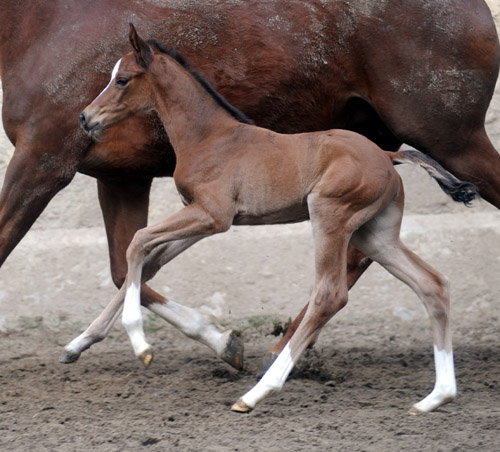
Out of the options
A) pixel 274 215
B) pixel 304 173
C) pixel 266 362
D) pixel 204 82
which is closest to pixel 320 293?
pixel 274 215

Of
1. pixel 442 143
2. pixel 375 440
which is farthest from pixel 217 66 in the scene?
pixel 375 440

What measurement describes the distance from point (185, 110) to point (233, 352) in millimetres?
1336

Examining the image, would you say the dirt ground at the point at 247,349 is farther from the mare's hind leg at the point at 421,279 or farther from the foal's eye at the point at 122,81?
the foal's eye at the point at 122,81

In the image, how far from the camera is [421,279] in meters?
4.27

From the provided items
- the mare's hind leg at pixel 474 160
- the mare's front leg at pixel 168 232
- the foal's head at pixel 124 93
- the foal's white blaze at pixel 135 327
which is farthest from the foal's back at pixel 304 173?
the mare's hind leg at pixel 474 160

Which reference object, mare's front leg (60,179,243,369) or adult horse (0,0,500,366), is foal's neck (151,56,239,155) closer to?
adult horse (0,0,500,366)

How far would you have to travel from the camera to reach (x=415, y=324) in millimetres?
5941

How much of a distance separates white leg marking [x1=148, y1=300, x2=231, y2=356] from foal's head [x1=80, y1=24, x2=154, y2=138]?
1.14 metres

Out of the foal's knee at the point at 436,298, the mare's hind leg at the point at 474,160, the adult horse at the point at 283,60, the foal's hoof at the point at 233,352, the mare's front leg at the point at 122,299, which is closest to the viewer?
the foal's knee at the point at 436,298

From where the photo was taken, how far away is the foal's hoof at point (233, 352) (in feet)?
16.3

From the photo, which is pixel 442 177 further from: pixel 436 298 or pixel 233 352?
pixel 233 352

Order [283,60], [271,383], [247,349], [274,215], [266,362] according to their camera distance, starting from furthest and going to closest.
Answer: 1. [247,349]
2. [266,362]
3. [283,60]
4. [274,215]
5. [271,383]

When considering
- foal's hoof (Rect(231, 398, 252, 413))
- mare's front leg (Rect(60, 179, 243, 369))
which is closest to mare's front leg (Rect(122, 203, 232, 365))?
mare's front leg (Rect(60, 179, 243, 369))

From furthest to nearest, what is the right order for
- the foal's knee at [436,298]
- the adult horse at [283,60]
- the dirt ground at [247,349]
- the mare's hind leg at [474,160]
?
the mare's hind leg at [474,160], the adult horse at [283,60], the foal's knee at [436,298], the dirt ground at [247,349]
